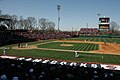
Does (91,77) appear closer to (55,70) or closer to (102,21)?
(55,70)

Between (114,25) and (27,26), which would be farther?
(114,25)

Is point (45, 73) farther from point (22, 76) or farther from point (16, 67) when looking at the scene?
point (16, 67)

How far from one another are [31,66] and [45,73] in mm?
2206

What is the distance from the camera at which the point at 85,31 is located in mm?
150875

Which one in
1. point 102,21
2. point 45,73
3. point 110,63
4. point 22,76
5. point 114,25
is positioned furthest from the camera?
point 114,25

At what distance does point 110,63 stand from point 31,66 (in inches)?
677

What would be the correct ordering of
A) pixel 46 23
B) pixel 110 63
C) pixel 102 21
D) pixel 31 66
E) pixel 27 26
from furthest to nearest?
pixel 46 23 → pixel 27 26 → pixel 102 21 → pixel 110 63 → pixel 31 66

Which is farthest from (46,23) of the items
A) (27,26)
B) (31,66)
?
(31,66)

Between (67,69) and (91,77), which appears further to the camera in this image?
(67,69)

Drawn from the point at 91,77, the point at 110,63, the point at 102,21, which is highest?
the point at 102,21

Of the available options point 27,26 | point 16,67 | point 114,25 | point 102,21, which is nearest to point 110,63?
point 16,67

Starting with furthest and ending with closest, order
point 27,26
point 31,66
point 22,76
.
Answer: point 27,26 < point 31,66 < point 22,76

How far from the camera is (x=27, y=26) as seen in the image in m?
144

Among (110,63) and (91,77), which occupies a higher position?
(91,77)
